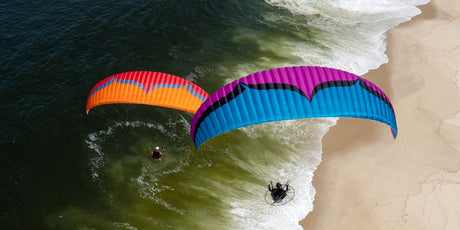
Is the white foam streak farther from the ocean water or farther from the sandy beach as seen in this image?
the sandy beach

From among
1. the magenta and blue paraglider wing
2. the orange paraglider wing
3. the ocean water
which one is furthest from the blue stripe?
the ocean water

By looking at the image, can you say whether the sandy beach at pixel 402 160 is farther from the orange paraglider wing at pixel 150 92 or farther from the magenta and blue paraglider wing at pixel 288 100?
the orange paraglider wing at pixel 150 92

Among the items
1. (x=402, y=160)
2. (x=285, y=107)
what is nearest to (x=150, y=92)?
(x=285, y=107)

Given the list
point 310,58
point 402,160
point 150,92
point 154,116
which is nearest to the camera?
point 150,92

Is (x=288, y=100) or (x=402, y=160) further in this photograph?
(x=402, y=160)

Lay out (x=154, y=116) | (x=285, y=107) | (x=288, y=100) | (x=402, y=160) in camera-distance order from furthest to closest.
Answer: (x=154, y=116) < (x=402, y=160) < (x=288, y=100) < (x=285, y=107)

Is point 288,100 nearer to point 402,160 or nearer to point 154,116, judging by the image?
point 402,160
